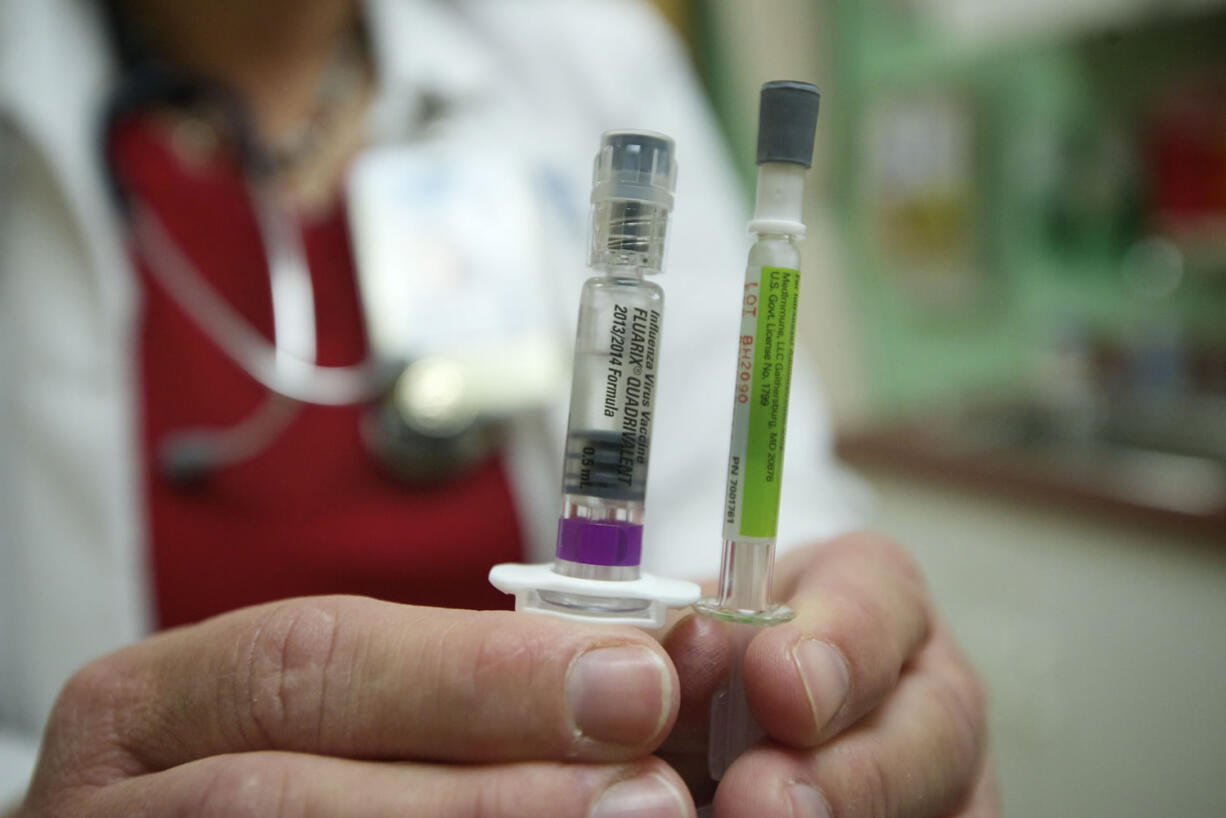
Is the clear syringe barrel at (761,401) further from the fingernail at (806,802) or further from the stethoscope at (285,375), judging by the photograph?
the stethoscope at (285,375)

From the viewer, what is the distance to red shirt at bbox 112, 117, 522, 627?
21.5 inches

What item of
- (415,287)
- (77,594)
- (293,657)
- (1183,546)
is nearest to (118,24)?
(415,287)

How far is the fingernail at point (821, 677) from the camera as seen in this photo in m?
0.24

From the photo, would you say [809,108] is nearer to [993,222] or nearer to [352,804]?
[352,804]

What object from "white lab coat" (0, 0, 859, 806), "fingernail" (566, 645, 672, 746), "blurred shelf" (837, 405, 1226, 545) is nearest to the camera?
"fingernail" (566, 645, 672, 746)

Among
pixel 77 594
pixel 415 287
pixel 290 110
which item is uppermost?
pixel 290 110

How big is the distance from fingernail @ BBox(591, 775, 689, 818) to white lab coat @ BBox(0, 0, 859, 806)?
1.01 ft

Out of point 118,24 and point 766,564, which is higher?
point 118,24

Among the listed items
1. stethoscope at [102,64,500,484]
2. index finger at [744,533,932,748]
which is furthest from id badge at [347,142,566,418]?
index finger at [744,533,932,748]

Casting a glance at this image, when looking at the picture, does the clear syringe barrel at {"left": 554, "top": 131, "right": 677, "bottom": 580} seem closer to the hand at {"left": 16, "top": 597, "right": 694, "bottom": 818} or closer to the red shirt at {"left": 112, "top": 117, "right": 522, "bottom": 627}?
the hand at {"left": 16, "top": 597, "right": 694, "bottom": 818}

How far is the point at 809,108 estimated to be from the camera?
0.23m

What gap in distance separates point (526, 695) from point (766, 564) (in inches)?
2.9

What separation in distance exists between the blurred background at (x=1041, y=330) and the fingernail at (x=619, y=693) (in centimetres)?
19

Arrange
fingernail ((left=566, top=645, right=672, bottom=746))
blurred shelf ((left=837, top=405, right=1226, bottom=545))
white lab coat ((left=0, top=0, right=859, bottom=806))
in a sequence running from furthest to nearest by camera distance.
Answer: blurred shelf ((left=837, top=405, right=1226, bottom=545)), white lab coat ((left=0, top=0, right=859, bottom=806)), fingernail ((left=566, top=645, right=672, bottom=746))
